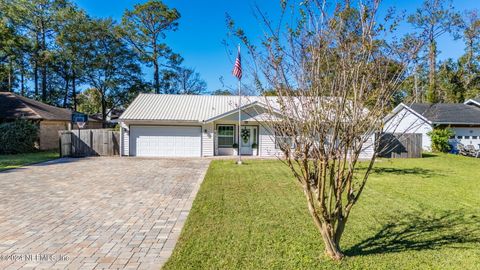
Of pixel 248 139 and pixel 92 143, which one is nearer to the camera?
pixel 92 143

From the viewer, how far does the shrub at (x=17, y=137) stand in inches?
676

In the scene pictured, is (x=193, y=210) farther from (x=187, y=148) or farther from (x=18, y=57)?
(x=18, y=57)

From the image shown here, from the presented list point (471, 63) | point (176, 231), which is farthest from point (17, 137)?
point (471, 63)

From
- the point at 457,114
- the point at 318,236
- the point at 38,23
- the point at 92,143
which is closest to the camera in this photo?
the point at 318,236

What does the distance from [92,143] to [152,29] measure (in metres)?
17.6

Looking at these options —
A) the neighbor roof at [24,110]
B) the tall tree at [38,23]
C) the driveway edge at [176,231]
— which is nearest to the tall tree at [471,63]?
the driveway edge at [176,231]

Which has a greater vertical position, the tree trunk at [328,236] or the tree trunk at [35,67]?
the tree trunk at [35,67]

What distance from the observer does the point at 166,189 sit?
8422 mm

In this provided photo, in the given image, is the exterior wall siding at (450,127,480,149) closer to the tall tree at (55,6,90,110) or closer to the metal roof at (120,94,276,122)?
the metal roof at (120,94,276,122)

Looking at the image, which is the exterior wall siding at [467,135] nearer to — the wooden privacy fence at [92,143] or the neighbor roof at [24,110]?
the wooden privacy fence at [92,143]

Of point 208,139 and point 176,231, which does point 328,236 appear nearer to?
point 176,231

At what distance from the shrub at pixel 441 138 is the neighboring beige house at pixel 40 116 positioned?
84.0 feet

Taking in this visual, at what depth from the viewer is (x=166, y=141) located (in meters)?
17.7

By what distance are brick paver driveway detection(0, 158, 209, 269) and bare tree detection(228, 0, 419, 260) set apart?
251 cm
